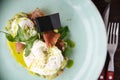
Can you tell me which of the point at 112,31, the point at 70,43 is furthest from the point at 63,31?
the point at 112,31

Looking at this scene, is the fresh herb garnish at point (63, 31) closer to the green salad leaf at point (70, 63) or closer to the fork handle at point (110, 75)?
the green salad leaf at point (70, 63)

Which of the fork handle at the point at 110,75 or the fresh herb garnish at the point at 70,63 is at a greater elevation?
the fresh herb garnish at the point at 70,63

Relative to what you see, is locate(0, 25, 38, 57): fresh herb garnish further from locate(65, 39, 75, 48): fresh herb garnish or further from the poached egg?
locate(65, 39, 75, 48): fresh herb garnish

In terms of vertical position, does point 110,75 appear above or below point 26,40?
below

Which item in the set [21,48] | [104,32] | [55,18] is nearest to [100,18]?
[104,32]

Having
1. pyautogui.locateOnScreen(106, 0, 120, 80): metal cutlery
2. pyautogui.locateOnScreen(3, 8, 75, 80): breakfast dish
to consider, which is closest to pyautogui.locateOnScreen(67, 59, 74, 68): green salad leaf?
pyautogui.locateOnScreen(3, 8, 75, 80): breakfast dish

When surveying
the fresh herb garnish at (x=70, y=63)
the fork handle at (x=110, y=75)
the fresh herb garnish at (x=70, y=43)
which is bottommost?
the fork handle at (x=110, y=75)

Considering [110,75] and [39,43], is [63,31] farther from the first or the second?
[110,75]

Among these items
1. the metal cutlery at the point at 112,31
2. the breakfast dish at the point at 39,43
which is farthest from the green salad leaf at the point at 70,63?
the metal cutlery at the point at 112,31

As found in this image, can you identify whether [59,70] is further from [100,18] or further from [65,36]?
[100,18]
